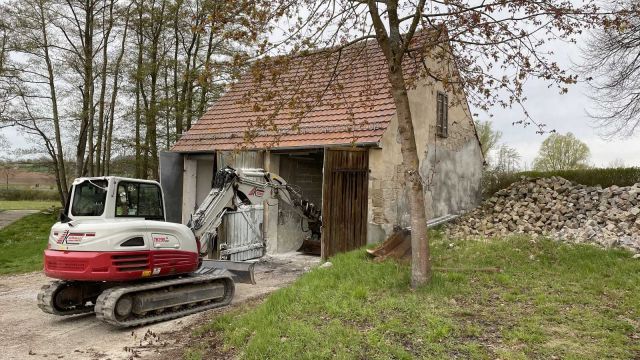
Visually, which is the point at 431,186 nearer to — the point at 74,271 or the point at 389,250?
the point at 389,250

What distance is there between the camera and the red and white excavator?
6801 millimetres

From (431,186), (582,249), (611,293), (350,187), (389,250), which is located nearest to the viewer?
(611,293)

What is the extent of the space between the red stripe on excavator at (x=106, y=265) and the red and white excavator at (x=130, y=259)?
0.01 meters

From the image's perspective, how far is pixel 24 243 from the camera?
16047 mm

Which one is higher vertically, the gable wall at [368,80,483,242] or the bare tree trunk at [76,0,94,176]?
the bare tree trunk at [76,0,94,176]

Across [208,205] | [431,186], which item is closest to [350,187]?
[431,186]

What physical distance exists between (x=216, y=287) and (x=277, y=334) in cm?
313

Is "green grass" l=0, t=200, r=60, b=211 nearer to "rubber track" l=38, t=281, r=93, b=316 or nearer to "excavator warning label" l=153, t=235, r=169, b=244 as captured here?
"rubber track" l=38, t=281, r=93, b=316

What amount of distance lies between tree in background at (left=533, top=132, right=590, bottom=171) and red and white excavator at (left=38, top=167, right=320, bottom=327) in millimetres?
21765

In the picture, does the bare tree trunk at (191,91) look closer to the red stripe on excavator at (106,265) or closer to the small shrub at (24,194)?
the red stripe on excavator at (106,265)

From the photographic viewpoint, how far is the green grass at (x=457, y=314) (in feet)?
15.6

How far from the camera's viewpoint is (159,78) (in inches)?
787

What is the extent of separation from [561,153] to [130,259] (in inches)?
993

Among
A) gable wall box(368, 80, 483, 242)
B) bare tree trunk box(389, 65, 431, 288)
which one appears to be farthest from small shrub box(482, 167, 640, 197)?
bare tree trunk box(389, 65, 431, 288)
